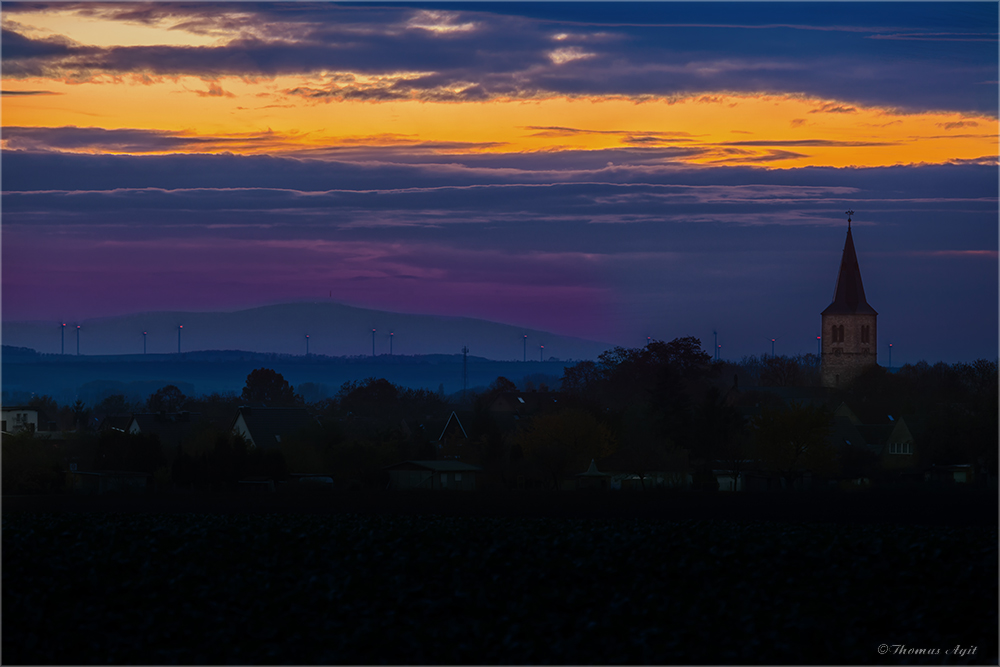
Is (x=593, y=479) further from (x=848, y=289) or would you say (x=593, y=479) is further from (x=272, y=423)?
(x=848, y=289)

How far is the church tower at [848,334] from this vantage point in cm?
17788

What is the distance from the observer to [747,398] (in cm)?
14250

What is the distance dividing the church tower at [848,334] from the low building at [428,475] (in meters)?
108

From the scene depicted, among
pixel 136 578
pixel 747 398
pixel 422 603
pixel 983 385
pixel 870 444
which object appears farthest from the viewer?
pixel 747 398

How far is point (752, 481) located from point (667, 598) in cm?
6615

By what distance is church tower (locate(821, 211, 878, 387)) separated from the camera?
17788 centimetres

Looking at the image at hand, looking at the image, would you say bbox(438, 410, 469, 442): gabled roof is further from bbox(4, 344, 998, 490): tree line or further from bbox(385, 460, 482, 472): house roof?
bbox(385, 460, 482, 472): house roof

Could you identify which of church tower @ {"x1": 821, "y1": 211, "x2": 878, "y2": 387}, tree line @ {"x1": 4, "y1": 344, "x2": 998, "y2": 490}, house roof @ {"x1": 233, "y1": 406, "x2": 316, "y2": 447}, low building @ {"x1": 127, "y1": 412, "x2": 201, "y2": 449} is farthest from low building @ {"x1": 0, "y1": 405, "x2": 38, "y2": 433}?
church tower @ {"x1": 821, "y1": 211, "x2": 878, "y2": 387}

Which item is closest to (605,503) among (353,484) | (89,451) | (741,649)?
(353,484)

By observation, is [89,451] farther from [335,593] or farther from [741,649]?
[741,649]

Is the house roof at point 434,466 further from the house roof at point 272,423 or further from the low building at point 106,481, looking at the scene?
the low building at point 106,481

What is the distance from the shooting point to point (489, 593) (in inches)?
1110

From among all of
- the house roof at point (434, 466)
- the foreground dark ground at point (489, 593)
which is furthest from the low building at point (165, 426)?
the foreground dark ground at point (489, 593)

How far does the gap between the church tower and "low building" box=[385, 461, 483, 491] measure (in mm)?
108098
